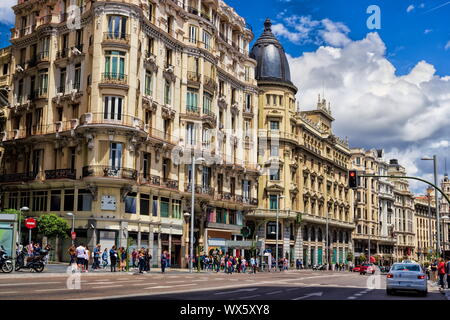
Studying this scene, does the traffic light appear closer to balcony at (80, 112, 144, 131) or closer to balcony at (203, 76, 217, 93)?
balcony at (80, 112, 144, 131)

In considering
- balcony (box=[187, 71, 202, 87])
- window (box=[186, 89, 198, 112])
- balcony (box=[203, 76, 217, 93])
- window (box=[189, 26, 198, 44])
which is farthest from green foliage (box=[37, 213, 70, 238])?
window (box=[189, 26, 198, 44])

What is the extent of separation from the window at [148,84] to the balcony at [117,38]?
3.99m

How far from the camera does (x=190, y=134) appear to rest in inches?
2079

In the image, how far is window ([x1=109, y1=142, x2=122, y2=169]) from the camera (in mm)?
44094

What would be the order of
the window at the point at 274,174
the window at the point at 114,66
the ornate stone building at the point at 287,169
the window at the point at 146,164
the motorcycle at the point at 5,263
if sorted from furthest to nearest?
the window at the point at 274,174 < the ornate stone building at the point at 287,169 < the window at the point at 146,164 < the window at the point at 114,66 < the motorcycle at the point at 5,263

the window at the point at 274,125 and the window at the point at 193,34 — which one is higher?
the window at the point at 193,34

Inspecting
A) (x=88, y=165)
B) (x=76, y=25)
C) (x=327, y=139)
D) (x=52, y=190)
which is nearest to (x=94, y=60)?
(x=76, y=25)

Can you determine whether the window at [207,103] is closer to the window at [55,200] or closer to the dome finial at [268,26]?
the window at [55,200]

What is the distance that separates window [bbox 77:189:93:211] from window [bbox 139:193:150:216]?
14.7 ft

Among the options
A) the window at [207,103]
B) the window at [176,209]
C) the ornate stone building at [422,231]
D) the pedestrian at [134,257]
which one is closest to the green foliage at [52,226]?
the pedestrian at [134,257]

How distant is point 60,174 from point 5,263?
62.0 feet

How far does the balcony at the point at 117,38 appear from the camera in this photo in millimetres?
44906

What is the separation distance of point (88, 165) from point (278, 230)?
34950 mm
